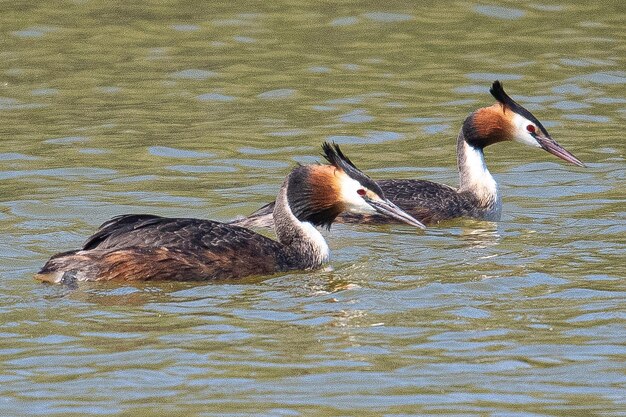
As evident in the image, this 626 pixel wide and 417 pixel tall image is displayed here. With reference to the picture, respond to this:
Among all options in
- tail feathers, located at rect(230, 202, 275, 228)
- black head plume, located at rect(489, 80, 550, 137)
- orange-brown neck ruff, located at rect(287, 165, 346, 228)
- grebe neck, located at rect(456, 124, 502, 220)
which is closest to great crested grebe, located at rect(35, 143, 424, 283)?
orange-brown neck ruff, located at rect(287, 165, 346, 228)

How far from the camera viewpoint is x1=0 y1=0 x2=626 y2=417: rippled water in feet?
24.0

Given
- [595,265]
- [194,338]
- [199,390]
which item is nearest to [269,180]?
[595,265]

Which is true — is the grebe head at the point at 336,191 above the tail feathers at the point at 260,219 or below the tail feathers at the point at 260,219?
above

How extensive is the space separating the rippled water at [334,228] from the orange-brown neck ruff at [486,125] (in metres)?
0.60

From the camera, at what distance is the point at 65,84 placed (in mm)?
15109

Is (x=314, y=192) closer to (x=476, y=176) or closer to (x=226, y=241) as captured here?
(x=226, y=241)

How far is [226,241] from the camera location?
31.7 feet

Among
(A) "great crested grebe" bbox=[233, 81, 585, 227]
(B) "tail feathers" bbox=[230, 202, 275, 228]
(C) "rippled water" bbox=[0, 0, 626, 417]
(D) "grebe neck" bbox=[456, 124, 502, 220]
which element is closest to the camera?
(C) "rippled water" bbox=[0, 0, 626, 417]

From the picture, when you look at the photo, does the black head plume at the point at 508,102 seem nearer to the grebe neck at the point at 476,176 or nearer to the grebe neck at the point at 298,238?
the grebe neck at the point at 476,176

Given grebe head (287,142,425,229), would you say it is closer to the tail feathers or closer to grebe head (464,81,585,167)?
the tail feathers

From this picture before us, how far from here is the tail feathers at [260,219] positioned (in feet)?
36.2

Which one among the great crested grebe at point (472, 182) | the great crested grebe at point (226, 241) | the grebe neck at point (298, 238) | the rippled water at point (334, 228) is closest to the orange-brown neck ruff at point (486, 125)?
the great crested grebe at point (472, 182)

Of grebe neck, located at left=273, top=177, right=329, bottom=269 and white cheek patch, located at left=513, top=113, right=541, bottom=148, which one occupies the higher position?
white cheek patch, located at left=513, top=113, right=541, bottom=148

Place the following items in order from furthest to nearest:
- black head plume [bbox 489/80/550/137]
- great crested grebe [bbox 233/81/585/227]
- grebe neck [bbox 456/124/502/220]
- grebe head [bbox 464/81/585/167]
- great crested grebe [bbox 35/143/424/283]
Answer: grebe head [bbox 464/81/585/167] < black head plume [bbox 489/80/550/137] < grebe neck [bbox 456/124/502/220] < great crested grebe [bbox 233/81/585/227] < great crested grebe [bbox 35/143/424/283]
